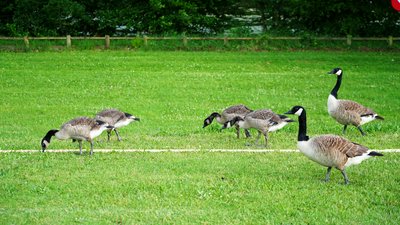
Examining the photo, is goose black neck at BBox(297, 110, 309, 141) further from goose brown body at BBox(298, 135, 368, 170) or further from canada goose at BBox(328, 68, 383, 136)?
canada goose at BBox(328, 68, 383, 136)

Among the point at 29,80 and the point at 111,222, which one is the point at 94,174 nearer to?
the point at 111,222

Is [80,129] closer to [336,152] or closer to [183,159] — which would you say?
[183,159]

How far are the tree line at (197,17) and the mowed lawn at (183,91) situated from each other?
507cm

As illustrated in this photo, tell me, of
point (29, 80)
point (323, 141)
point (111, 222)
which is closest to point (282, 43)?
point (29, 80)

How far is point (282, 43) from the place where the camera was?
134 ft

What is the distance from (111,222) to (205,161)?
4.19m

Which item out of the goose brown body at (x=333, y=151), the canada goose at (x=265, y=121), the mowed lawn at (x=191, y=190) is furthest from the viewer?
the canada goose at (x=265, y=121)

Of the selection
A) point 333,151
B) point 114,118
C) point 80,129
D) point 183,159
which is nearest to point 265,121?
point 183,159

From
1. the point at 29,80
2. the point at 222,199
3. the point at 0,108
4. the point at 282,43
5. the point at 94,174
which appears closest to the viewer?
the point at 222,199

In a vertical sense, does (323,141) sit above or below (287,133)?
above

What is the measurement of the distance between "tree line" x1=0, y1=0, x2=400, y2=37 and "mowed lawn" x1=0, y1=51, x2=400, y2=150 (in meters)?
5.07

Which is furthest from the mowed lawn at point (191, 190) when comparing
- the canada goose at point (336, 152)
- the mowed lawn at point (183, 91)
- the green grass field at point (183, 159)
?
the mowed lawn at point (183, 91)

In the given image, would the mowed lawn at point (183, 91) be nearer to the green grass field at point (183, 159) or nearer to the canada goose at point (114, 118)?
the green grass field at point (183, 159)

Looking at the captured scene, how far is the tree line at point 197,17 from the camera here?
42812mm
